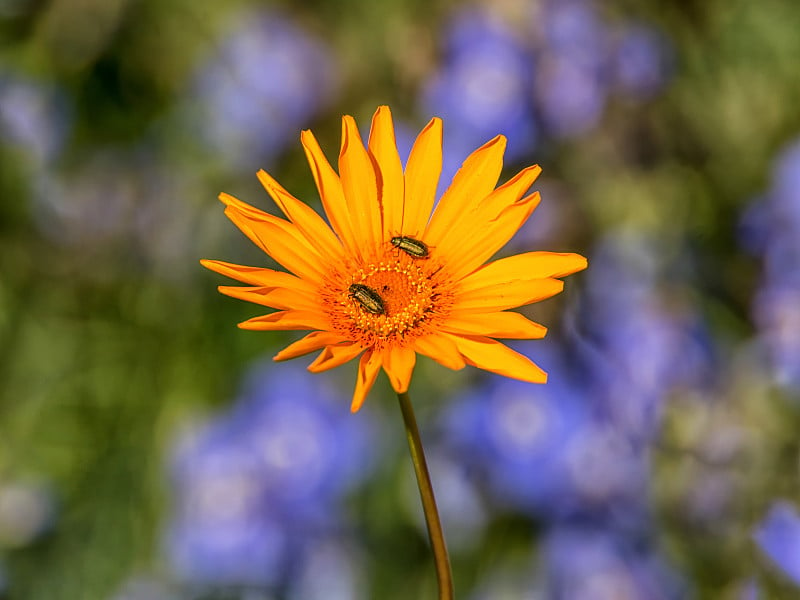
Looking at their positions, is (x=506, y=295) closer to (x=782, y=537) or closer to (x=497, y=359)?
(x=497, y=359)

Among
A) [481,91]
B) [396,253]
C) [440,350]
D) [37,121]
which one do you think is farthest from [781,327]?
[37,121]

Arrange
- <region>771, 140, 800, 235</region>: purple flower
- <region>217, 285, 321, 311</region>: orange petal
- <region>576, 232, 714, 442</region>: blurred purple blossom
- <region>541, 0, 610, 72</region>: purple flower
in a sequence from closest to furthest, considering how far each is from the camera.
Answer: <region>217, 285, 321, 311</region>: orange petal, <region>576, 232, 714, 442</region>: blurred purple blossom, <region>771, 140, 800, 235</region>: purple flower, <region>541, 0, 610, 72</region>: purple flower

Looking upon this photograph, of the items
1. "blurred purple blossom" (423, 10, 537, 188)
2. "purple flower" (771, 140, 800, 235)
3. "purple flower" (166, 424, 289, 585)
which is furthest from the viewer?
"blurred purple blossom" (423, 10, 537, 188)

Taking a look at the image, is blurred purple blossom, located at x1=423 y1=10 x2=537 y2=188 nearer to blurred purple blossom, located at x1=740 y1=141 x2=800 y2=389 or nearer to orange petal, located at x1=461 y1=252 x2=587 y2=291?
blurred purple blossom, located at x1=740 y1=141 x2=800 y2=389

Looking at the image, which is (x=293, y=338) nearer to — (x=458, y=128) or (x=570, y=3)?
(x=458, y=128)

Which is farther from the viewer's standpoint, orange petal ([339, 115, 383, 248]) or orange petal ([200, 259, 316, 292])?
orange petal ([339, 115, 383, 248])

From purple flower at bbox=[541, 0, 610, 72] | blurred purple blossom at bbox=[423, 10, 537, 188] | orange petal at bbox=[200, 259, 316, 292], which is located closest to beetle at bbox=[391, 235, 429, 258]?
orange petal at bbox=[200, 259, 316, 292]

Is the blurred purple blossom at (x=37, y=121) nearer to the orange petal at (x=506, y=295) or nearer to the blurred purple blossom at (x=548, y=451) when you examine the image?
the blurred purple blossom at (x=548, y=451)

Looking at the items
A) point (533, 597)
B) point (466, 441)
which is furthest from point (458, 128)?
point (533, 597)
